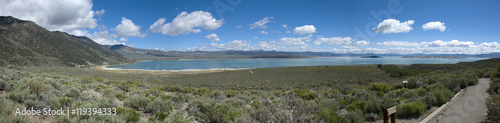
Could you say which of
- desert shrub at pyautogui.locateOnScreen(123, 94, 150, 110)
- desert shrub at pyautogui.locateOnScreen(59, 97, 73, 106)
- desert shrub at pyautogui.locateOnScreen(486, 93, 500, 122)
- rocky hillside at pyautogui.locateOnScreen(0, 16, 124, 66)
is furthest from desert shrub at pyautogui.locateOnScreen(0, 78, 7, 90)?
rocky hillside at pyautogui.locateOnScreen(0, 16, 124, 66)

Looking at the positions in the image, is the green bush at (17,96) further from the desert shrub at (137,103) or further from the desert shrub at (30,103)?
the desert shrub at (137,103)

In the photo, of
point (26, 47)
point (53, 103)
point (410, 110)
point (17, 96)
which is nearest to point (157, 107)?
point (53, 103)

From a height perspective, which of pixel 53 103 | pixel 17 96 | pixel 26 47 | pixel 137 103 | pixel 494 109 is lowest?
pixel 137 103

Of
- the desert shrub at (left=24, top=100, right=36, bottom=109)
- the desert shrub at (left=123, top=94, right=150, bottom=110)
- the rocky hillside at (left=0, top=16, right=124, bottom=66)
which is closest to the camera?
the desert shrub at (left=24, top=100, right=36, bottom=109)

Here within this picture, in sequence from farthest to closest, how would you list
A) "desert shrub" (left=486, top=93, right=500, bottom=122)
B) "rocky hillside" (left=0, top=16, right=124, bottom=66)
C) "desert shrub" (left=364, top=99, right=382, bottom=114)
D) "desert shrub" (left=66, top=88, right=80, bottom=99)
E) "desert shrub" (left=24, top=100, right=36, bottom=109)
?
"rocky hillside" (left=0, top=16, right=124, bottom=66) → "desert shrub" (left=364, top=99, right=382, bottom=114) → "desert shrub" (left=66, top=88, right=80, bottom=99) → "desert shrub" (left=486, top=93, right=500, bottom=122) → "desert shrub" (left=24, top=100, right=36, bottom=109)

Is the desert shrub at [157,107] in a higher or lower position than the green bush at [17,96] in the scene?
lower

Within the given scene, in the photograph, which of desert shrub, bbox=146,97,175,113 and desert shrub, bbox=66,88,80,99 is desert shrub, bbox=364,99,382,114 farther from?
desert shrub, bbox=66,88,80,99

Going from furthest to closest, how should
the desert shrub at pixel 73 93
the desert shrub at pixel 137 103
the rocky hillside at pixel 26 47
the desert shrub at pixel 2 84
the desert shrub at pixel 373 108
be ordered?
the rocky hillside at pixel 26 47, the desert shrub at pixel 373 108, the desert shrub at pixel 137 103, the desert shrub at pixel 73 93, the desert shrub at pixel 2 84

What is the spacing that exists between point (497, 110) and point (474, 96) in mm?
4632

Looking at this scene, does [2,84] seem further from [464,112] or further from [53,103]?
[464,112]

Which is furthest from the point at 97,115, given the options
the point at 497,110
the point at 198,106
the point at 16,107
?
the point at 497,110

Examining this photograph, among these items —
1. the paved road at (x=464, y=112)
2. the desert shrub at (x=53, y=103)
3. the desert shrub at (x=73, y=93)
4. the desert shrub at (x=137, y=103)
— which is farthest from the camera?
the desert shrub at (x=137, y=103)

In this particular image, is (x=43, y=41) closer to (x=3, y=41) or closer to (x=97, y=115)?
(x=3, y=41)

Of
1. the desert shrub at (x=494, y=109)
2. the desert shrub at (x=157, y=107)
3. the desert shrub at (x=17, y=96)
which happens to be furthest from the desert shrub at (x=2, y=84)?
the desert shrub at (x=494, y=109)
